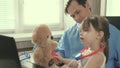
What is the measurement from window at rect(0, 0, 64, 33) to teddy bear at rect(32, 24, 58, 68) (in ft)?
3.46

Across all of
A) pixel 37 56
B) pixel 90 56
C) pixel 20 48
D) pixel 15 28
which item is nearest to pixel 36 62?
pixel 37 56

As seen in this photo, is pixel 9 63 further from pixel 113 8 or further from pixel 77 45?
pixel 113 8

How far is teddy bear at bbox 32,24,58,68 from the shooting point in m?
1.29

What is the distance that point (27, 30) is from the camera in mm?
2379

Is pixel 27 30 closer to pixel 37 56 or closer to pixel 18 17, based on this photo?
pixel 18 17

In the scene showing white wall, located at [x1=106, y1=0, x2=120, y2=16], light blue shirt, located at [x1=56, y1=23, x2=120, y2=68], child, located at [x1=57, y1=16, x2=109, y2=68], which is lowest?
light blue shirt, located at [x1=56, y1=23, x2=120, y2=68]

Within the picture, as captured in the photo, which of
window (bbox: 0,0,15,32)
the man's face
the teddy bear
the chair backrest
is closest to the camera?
the chair backrest

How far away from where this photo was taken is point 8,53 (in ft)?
3.62

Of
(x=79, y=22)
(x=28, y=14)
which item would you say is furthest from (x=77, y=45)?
(x=28, y=14)

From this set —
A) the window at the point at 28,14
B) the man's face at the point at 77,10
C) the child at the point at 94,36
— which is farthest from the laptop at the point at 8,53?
the window at the point at 28,14

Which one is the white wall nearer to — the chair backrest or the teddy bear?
the teddy bear

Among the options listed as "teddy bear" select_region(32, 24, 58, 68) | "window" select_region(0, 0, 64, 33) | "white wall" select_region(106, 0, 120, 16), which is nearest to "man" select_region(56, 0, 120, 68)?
"teddy bear" select_region(32, 24, 58, 68)

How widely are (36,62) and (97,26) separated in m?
0.44

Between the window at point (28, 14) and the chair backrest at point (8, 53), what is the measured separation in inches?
47.5
